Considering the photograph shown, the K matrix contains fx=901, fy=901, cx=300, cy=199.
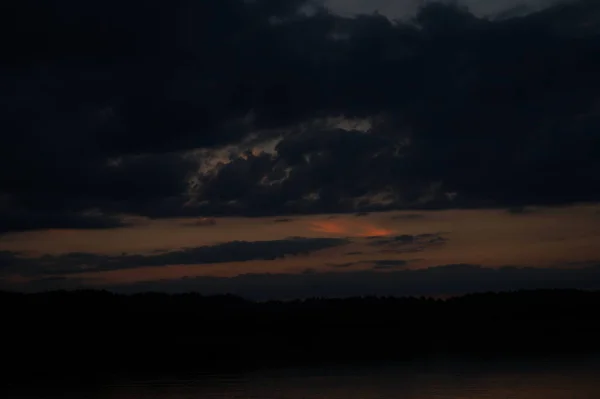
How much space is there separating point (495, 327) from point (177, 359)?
41.1 meters

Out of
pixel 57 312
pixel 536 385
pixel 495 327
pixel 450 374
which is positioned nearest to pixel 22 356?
pixel 57 312

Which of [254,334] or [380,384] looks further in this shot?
[254,334]

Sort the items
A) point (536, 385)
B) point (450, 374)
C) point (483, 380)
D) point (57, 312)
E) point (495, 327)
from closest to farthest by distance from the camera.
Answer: point (536, 385)
point (483, 380)
point (450, 374)
point (57, 312)
point (495, 327)

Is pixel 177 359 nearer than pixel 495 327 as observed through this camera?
Yes

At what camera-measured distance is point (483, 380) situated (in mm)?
36812

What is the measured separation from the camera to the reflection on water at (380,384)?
3278 centimetres

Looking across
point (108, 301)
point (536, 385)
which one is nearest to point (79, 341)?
point (108, 301)

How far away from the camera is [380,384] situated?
3656cm

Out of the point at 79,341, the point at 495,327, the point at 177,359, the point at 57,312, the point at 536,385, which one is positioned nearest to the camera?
the point at 536,385

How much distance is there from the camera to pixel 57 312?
6881cm

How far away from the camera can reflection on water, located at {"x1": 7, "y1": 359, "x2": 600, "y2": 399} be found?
1291 inches

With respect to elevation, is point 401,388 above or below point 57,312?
below

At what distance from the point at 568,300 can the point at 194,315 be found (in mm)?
35521

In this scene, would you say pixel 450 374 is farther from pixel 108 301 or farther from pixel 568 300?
pixel 568 300
